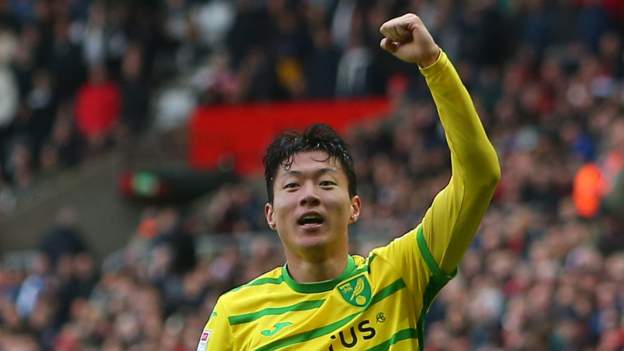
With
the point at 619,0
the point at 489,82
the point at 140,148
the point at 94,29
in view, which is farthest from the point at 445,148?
the point at 94,29

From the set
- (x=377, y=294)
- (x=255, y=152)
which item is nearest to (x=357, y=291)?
(x=377, y=294)

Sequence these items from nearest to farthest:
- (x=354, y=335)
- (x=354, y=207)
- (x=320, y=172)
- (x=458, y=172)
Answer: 1. (x=458, y=172)
2. (x=354, y=335)
3. (x=320, y=172)
4. (x=354, y=207)

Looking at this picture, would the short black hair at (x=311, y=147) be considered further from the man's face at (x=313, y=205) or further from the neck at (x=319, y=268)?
the neck at (x=319, y=268)

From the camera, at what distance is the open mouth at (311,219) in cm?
606

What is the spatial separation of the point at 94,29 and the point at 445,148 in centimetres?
814

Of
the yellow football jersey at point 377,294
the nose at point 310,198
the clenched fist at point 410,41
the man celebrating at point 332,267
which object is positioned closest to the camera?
the clenched fist at point 410,41

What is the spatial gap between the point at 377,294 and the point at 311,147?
588 millimetres

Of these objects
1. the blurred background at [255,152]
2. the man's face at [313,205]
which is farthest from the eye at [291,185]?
the blurred background at [255,152]

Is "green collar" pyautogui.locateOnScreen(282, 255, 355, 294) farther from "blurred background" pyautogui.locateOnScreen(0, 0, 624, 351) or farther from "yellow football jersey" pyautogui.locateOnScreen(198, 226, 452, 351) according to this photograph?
"blurred background" pyautogui.locateOnScreen(0, 0, 624, 351)

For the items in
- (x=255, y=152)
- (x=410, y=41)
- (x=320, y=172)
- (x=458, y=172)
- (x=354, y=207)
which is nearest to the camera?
(x=410, y=41)

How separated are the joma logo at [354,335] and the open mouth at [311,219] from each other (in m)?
0.39

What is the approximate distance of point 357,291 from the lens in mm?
6121

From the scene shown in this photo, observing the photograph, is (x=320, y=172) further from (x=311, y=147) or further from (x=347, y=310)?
(x=347, y=310)

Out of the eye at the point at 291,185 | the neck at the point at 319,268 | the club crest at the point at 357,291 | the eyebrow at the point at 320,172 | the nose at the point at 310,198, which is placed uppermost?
the eyebrow at the point at 320,172
